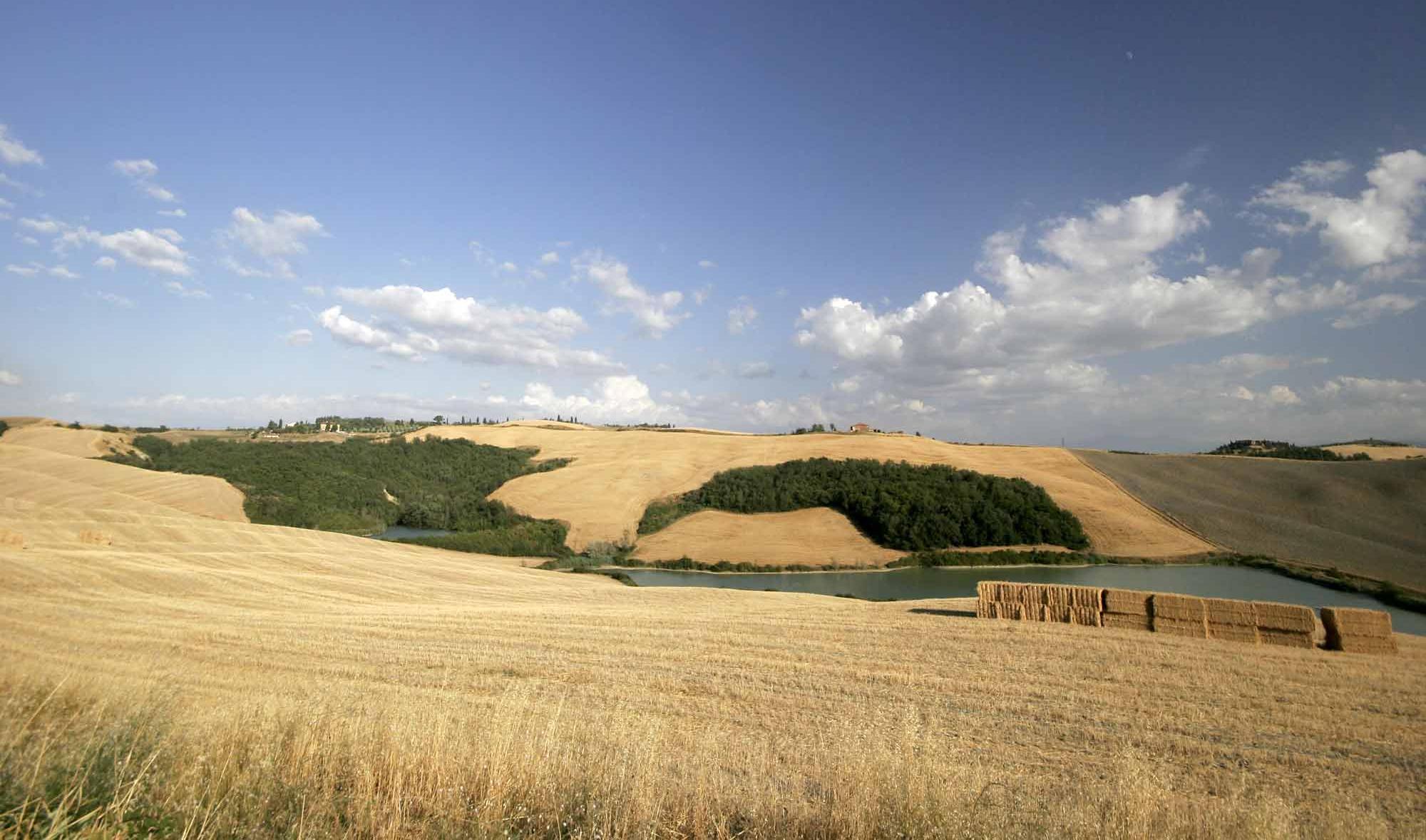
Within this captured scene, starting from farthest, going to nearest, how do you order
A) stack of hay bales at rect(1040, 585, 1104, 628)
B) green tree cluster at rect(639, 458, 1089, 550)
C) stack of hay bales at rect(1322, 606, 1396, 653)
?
green tree cluster at rect(639, 458, 1089, 550)
stack of hay bales at rect(1040, 585, 1104, 628)
stack of hay bales at rect(1322, 606, 1396, 653)

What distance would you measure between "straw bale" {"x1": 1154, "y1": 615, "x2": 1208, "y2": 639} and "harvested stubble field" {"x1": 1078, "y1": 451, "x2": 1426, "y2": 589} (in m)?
30.8

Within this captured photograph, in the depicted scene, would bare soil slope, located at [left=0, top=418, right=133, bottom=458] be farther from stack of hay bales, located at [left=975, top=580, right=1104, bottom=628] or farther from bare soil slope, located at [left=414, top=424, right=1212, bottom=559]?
stack of hay bales, located at [left=975, top=580, right=1104, bottom=628]

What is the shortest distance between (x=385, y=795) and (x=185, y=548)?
31049 millimetres

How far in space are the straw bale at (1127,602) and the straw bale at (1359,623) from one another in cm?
346

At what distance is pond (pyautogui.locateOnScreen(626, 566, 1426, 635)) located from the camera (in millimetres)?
34719

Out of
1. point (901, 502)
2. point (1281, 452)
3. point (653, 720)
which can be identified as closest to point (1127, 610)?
point (653, 720)

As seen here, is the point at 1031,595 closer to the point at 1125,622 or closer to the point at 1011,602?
the point at 1011,602

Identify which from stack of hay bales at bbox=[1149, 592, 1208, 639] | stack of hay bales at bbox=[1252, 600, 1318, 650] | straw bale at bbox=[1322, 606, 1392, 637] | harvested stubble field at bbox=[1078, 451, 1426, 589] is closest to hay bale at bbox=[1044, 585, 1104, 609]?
stack of hay bales at bbox=[1149, 592, 1208, 639]

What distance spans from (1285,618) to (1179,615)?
2.04 m

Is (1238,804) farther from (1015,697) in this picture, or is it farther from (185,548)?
(185,548)

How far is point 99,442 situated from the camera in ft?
230

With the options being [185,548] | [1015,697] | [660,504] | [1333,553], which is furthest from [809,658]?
[660,504]

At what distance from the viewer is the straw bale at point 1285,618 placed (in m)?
15.6

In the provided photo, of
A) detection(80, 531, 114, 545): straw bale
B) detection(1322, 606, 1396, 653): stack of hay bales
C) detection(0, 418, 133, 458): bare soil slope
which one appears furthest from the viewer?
detection(0, 418, 133, 458): bare soil slope
